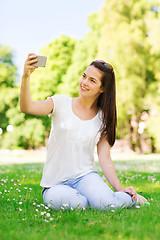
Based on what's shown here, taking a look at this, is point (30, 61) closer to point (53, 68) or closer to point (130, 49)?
point (130, 49)

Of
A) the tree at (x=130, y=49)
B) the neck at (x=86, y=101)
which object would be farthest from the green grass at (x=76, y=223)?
the tree at (x=130, y=49)

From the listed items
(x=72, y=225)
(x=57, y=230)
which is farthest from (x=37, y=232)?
(x=72, y=225)

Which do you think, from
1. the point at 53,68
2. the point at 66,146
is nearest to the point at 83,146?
the point at 66,146

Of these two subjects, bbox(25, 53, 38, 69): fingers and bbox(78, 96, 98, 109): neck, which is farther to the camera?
bbox(78, 96, 98, 109): neck

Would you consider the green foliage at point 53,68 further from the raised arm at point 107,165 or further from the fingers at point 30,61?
the fingers at point 30,61

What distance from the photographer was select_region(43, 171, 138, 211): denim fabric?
356cm

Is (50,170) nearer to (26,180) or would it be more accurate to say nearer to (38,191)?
(38,191)

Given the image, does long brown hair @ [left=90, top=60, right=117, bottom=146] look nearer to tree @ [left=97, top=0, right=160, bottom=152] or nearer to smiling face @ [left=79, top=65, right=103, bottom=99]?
smiling face @ [left=79, top=65, right=103, bottom=99]

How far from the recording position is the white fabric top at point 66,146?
3.93m

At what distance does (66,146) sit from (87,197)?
70cm

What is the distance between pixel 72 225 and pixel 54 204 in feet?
2.55

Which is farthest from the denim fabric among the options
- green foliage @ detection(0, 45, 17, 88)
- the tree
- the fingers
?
green foliage @ detection(0, 45, 17, 88)

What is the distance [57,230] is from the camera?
2709 millimetres

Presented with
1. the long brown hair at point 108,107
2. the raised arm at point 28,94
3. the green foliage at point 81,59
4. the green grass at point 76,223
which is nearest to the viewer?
the green grass at point 76,223
